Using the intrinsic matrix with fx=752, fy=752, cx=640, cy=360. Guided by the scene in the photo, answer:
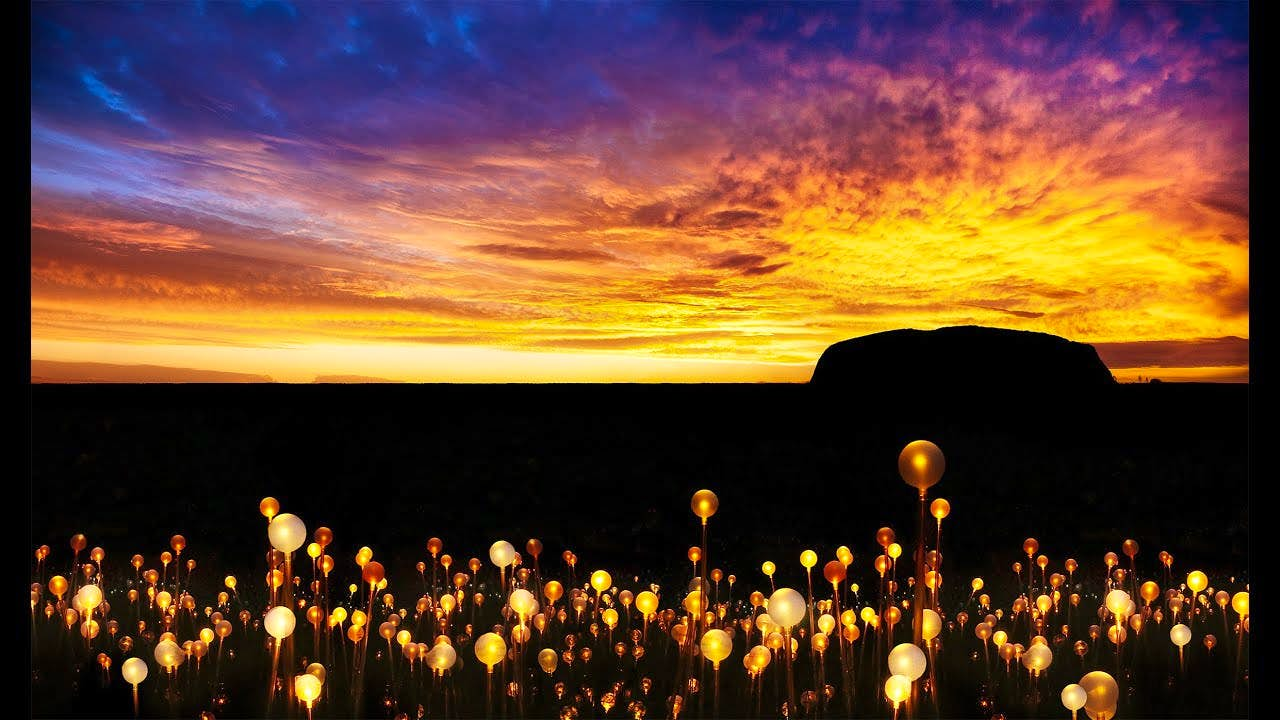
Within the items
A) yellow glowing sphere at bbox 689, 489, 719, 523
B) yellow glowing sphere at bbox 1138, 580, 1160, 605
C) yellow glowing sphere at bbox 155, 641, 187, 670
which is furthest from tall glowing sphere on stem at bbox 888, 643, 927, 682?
yellow glowing sphere at bbox 155, 641, 187, 670

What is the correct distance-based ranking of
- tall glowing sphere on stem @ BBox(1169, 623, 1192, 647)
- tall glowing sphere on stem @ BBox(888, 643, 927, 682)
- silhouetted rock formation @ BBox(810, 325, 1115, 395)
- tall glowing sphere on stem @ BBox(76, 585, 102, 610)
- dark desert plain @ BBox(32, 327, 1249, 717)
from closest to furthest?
tall glowing sphere on stem @ BBox(888, 643, 927, 682) < tall glowing sphere on stem @ BBox(1169, 623, 1192, 647) < tall glowing sphere on stem @ BBox(76, 585, 102, 610) < dark desert plain @ BBox(32, 327, 1249, 717) < silhouetted rock formation @ BBox(810, 325, 1115, 395)

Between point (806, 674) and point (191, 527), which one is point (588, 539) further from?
point (806, 674)

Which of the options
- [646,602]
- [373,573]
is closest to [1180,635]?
[646,602]

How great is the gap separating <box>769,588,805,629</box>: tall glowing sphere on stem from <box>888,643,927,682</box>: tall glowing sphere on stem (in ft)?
1.69

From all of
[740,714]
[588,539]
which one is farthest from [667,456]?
[740,714]

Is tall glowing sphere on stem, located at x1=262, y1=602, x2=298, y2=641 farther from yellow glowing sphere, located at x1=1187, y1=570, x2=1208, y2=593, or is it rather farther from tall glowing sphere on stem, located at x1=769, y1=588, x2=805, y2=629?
yellow glowing sphere, located at x1=1187, y1=570, x2=1208, y2=593

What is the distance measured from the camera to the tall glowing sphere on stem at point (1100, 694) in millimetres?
3373

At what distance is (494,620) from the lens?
22.8 ft

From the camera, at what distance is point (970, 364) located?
8400 centimetres

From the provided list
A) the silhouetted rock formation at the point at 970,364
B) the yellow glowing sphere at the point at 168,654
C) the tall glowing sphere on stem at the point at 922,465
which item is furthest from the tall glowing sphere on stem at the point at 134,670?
the silhouetted rock formation at the point at 970,364

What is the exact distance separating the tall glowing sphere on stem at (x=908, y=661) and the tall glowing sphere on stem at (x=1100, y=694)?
77 centimetres

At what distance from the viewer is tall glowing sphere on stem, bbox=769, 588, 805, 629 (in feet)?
13.4

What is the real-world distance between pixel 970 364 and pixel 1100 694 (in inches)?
3458
